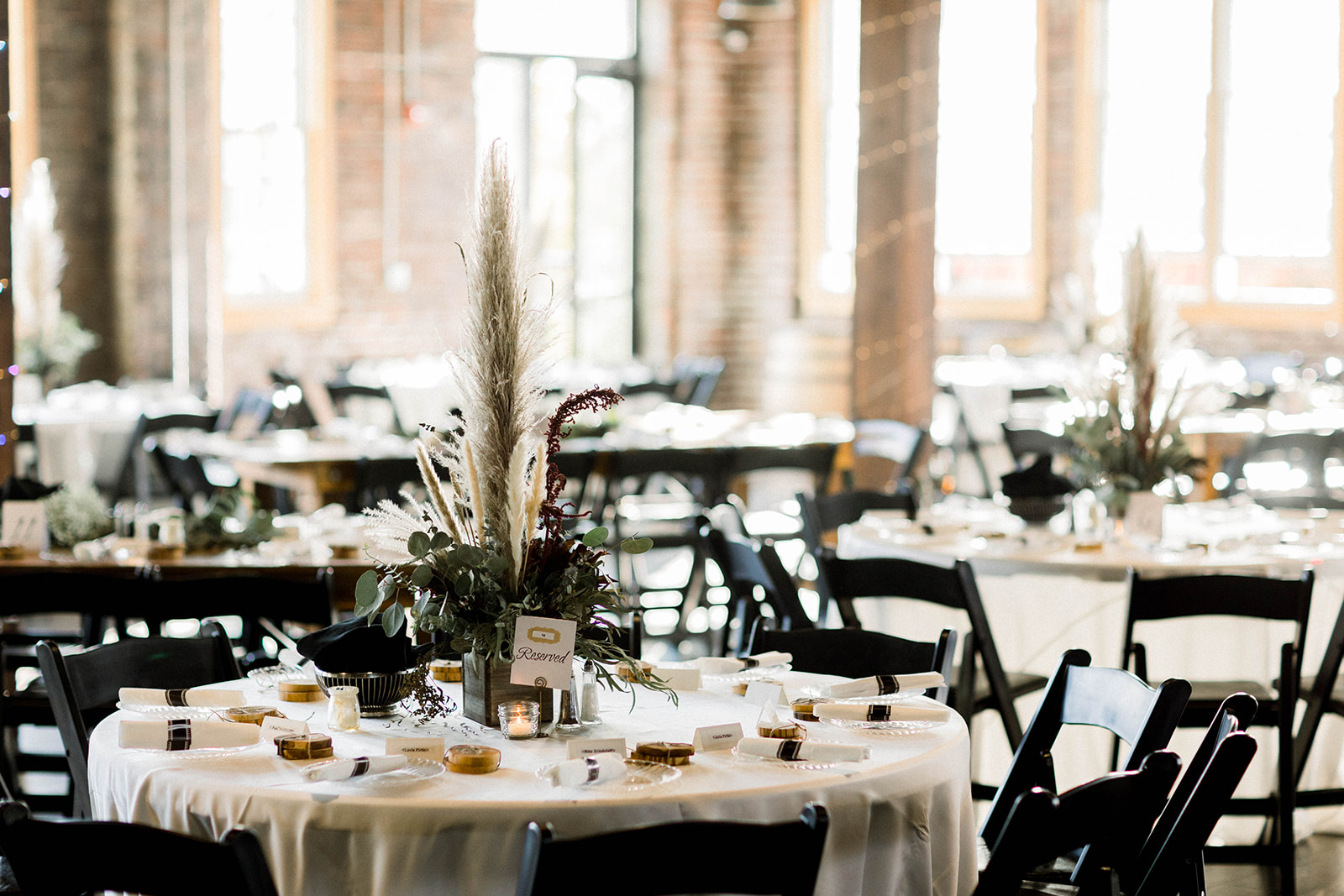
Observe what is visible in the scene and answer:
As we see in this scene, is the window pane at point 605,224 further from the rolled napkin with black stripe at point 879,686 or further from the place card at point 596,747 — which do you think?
the place card at point 596,747

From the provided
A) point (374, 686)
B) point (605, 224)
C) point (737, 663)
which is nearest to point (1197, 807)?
point (737, 663)

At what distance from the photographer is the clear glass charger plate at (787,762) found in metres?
2.52

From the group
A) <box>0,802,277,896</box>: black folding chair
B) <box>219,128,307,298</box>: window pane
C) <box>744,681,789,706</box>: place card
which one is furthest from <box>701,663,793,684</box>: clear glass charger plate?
<box>219,128,307,298</box>: window pane

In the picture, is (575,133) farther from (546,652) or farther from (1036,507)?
(546,652)

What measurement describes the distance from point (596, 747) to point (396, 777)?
336mm

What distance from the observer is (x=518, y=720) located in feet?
8.77

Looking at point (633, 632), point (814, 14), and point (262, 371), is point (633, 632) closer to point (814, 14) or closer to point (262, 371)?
point (262, 371)

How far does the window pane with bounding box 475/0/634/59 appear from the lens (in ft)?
37.5

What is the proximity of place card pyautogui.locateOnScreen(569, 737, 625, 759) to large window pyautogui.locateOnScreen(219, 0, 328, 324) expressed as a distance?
26.0 feet

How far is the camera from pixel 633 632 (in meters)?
3.43

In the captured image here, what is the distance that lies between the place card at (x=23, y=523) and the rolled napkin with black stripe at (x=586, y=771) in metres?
2.80

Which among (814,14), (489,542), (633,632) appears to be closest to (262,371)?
(814,14)

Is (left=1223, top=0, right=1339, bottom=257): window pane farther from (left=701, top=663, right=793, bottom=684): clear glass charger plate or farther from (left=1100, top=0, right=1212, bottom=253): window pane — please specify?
(left=701, top=663, right=793, bottom=684): clear glass charger plate

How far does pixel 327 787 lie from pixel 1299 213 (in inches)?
431
